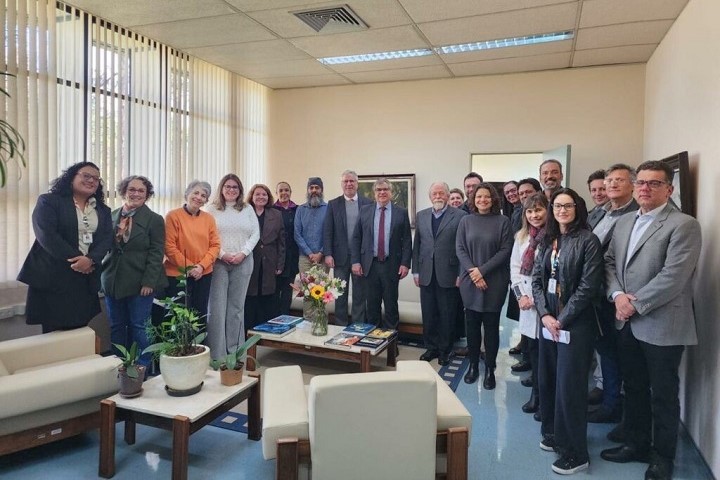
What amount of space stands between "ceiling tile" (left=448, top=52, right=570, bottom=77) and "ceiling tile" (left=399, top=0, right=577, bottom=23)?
1395mm

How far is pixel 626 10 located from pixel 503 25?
95 cm

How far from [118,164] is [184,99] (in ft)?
4.02

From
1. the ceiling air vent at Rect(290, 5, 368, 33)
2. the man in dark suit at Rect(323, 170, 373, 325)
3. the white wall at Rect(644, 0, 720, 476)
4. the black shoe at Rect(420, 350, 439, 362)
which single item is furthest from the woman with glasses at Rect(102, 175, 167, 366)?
the white wall at Rect(644, 0, 720, 476)

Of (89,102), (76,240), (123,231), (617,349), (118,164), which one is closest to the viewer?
(617,349)

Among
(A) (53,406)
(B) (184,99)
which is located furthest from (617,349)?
(B) (184,99)

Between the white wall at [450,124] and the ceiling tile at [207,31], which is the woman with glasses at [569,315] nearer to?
the ceiling tile at [207,31]

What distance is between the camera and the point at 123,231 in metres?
3.47

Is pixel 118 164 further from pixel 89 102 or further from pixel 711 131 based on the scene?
pixel 711 131

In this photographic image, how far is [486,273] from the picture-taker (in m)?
3.59

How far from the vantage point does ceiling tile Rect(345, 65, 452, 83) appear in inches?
219

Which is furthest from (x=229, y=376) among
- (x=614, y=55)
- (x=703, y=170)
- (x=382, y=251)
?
(x=614, y=55)

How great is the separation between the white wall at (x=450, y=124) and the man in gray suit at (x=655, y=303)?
3214mm

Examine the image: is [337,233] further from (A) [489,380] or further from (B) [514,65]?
(B) [514,65]

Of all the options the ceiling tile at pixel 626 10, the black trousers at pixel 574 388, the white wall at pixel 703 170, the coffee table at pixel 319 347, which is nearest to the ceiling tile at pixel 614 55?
the ceiling tile at pixel 626 10
